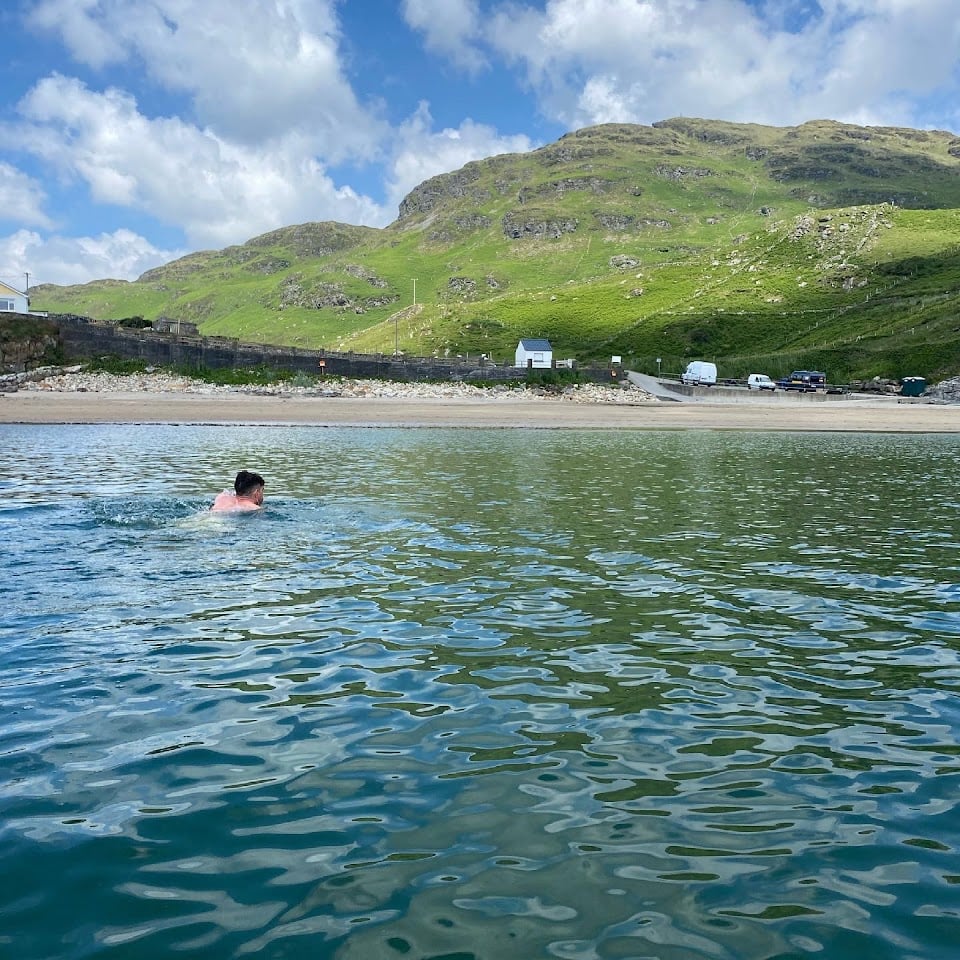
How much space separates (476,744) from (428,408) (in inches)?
2206

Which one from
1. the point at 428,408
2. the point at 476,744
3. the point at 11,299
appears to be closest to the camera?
the point at 476,744

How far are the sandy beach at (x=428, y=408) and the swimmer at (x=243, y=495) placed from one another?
32031 mm

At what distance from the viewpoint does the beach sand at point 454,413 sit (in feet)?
165

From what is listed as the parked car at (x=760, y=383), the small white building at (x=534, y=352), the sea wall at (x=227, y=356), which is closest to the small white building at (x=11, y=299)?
the sea wall at (x=227, y=356)

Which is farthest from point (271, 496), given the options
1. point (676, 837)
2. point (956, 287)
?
point (956, 287)

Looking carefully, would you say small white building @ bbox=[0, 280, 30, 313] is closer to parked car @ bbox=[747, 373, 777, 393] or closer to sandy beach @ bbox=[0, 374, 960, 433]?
sandy beach @ bbox=[0, 374, 960, 433]

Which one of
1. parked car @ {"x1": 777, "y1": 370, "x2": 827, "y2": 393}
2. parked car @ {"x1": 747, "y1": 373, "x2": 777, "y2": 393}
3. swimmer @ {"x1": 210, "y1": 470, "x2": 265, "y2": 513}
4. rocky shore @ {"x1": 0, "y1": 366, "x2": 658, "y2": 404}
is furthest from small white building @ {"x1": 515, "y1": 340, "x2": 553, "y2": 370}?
swimmer @ {"x1": 210, "y1": 470, "x2": 265, "y2": 513}

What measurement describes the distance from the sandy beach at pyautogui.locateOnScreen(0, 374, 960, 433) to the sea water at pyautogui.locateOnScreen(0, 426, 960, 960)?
36.0m

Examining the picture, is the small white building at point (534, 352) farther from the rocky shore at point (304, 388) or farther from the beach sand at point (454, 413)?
the beach sand at point (454, 413)

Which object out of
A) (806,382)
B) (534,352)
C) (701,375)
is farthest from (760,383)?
(534,352)

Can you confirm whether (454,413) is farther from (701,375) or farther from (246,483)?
(701,375)

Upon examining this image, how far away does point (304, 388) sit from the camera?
68625mm

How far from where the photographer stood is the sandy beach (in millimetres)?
50969

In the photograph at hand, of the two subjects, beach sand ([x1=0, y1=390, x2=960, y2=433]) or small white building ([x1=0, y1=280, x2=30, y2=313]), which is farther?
small white building ([x1=0, y1=280, x2=30, y2=313])
